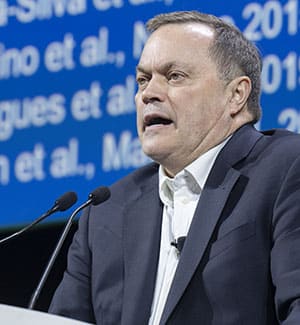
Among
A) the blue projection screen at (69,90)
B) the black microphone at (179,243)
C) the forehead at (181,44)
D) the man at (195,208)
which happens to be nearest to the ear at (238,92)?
the man at (195,208)

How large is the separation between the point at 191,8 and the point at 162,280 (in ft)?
4.13

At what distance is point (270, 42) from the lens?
3172 millimetres

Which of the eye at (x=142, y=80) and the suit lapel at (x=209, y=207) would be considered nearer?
the suit lapel at (x=209, y=207)

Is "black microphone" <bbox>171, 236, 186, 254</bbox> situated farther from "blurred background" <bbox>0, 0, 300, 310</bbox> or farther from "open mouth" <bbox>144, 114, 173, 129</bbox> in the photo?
"blurred background" <bbox>0, 0, 300, 310</bbox>

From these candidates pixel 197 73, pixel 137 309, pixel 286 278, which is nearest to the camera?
pixel 286 278

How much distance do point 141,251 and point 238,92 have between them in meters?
0.46

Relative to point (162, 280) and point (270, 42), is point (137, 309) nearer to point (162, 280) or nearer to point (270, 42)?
point (162, 280)

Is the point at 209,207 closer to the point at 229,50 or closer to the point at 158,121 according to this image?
the point at 158,121

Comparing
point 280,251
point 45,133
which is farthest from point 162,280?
point 45,133

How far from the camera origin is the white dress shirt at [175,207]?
2332mm

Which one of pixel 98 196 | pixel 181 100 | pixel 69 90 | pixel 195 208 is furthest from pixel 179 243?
pixel 69 90

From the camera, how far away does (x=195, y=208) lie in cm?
235

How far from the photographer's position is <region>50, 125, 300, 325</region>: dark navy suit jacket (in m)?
2.18

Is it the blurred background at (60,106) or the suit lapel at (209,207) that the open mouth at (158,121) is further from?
the blurred background at (60,106)
